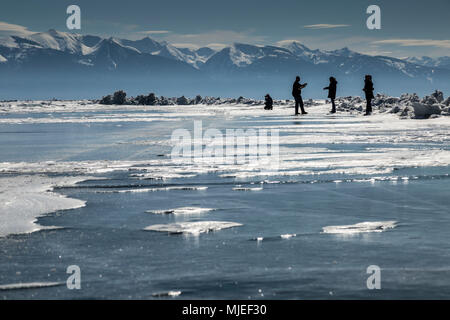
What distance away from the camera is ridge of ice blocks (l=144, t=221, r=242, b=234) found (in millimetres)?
5469

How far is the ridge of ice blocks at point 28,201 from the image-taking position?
573cm

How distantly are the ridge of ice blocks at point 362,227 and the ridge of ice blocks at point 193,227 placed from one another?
85 centimetres

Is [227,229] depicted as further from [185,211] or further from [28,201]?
[28,201]

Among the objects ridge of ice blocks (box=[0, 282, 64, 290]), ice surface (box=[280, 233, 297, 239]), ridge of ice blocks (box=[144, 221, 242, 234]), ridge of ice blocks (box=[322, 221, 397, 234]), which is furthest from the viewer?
ridge of ice blocks (box=[144, 221, 242, 234])

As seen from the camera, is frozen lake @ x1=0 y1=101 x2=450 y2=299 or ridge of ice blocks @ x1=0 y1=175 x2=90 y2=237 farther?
ridge of ice blocks @ x1=0 y1=175 x2=90 y2=237

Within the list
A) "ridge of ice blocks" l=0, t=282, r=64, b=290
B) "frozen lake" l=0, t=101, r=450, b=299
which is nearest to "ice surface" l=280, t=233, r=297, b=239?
"frozen lake" l=0, t=101, r=450, b=299

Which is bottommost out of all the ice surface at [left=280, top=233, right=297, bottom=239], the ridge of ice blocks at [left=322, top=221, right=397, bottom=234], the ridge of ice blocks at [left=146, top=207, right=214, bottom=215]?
the ice surface at [left=280, top=233, right=297, bottom=239]

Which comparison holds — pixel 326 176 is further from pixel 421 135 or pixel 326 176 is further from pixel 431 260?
pixel 421 135

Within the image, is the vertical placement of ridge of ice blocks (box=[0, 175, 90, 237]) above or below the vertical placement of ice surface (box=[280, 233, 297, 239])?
above

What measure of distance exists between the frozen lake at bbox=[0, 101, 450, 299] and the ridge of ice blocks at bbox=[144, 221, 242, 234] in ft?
0.06

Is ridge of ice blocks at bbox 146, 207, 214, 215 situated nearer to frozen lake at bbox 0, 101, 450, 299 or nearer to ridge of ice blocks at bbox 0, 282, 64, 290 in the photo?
frozen lake at bbox 0, 101, 450, 299

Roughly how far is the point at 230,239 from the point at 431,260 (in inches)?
62.1

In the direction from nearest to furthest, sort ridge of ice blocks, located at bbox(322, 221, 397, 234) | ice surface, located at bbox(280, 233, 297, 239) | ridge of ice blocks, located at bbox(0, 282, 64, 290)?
ridge of ice blocks, located at bbox(0, 282, 64, 290), ice surface, located at bbox(280, 233, 297, 239), ridge of ice blocks, located at bbox(322, 221, 397, 234)

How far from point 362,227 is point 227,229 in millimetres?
1186
